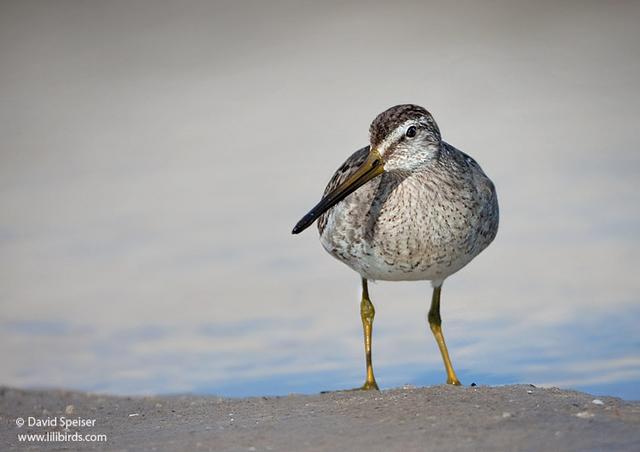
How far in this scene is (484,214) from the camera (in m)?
9.42

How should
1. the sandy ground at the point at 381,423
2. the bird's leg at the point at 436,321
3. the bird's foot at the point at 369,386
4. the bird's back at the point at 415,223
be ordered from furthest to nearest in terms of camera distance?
the bird's leg at the point at 436,321 < the bird's foot at the point at 369,386 < the bird's back at the point at 415,223 < the sandy ground at the point at 381,423

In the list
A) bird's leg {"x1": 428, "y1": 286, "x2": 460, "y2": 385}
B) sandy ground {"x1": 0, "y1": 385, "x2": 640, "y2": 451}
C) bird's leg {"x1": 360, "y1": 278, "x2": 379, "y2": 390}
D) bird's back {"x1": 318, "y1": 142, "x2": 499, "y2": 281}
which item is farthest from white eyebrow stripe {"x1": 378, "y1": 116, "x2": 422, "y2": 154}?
sandy ground {"x1": 0, "y1": 385, "x2": 640, "y2": 451}

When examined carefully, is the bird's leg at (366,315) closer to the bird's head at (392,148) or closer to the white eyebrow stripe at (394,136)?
the bird's head at (392,148)

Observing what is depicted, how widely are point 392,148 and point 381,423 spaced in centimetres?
276

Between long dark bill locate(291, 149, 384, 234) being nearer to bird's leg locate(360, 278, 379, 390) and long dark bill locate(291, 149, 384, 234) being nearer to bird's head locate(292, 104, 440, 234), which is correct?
bird's head locate(292, 104, 440, 234)

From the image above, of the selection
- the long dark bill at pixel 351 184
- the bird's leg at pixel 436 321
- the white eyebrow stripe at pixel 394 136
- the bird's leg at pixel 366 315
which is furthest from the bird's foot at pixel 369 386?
the white eyebrow stripe at pixel 394 136

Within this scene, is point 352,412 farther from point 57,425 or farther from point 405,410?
point 57,425

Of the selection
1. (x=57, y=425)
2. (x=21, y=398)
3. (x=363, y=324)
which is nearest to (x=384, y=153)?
(x=363, y=324)

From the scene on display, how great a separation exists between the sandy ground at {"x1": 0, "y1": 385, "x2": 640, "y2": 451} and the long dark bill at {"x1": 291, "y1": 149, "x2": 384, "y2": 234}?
4.95 feet

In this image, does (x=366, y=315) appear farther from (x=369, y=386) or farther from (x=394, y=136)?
(x=394, y=136)

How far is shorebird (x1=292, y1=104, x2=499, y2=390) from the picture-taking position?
9055 millimetres

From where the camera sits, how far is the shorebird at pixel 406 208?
9.05 m

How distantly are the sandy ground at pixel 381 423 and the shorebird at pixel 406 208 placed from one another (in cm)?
121

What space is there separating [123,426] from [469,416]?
111 inches
